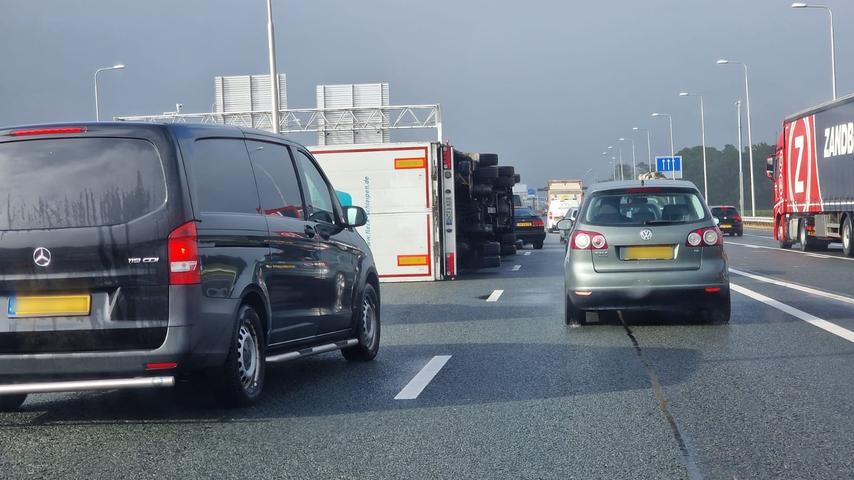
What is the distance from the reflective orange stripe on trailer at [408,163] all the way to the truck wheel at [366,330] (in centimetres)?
1054

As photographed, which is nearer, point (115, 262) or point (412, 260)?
point (115, 262)

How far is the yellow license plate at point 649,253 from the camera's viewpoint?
11602 millimetres

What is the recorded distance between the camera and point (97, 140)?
653 cm

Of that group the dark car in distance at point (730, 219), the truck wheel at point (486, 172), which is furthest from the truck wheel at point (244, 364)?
the dark car in distance at point (730, 219)

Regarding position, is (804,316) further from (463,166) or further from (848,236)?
(848,236)

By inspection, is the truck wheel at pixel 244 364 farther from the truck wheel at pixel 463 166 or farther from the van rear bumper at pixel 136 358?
the truck wheel at pixel 463 166

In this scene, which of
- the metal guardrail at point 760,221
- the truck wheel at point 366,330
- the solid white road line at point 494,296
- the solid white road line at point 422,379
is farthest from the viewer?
the metal guardrail at point 760,221

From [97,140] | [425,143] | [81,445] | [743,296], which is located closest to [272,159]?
[97,140]

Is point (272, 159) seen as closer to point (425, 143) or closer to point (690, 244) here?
point (690, 244)

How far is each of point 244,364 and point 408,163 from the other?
13.4m

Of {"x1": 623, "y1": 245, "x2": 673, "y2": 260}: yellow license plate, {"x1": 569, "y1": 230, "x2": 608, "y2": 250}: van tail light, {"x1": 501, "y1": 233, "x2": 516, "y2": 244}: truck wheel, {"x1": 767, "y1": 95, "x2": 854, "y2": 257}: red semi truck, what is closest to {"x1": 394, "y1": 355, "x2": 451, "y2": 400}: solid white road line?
{"x1": 569, "y1": 230, "x2": 608, "y2": 250}: van tail light

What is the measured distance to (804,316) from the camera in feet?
41.0

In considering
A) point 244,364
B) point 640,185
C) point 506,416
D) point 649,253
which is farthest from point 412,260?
Answer: point 506,416

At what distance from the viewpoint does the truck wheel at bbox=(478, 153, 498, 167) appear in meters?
26.1
